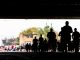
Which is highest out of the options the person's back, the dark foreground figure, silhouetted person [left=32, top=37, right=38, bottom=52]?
the person's back

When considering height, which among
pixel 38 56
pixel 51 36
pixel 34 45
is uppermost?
pixel 51 36

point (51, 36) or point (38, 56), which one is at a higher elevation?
point (51, 36)

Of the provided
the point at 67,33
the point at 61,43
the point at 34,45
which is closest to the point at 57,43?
the point at 61,43

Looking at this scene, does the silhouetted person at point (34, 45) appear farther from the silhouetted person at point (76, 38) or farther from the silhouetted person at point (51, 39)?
the silhouetted person at point (76, 38)

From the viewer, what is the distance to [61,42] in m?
1.97

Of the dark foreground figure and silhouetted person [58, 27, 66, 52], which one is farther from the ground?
silhouetted person [58, 27, 66, 52]

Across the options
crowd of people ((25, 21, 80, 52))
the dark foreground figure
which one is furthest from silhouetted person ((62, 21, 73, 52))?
the dark foreground figure

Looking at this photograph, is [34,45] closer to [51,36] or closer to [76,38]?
[51,36]

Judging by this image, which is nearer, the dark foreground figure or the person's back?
the dark foreground figure

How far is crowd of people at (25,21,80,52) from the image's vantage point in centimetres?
194

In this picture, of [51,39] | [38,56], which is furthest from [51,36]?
[38,56]

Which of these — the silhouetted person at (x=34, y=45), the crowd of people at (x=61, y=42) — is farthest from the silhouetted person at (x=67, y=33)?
the silhouetted person at (x=34, y=45)

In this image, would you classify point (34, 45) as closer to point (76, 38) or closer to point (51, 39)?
point (51, 39)

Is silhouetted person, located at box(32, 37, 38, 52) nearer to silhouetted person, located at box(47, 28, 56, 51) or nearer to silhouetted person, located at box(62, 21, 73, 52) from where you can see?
silhouetted person, located at box(47, 28, 56, 51)
